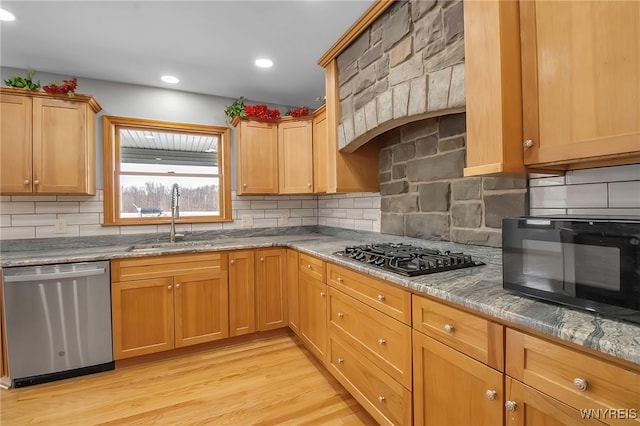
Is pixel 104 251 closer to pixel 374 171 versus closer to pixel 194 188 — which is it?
pixel 194 188

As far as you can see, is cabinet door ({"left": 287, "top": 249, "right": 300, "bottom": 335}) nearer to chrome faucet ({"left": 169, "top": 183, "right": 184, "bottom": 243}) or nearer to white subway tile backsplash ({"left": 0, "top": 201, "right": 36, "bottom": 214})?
chrome faucet ({"left": 169, "top": 183, "right": 184, "bottom": 243})

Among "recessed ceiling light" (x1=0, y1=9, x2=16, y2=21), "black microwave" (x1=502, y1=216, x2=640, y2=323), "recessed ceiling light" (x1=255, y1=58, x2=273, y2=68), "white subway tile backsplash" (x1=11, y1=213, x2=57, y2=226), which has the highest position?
"recessed ceiling light" (x1=255, y1=58, x2=273, y2=68)

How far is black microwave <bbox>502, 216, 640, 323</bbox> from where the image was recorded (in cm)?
81

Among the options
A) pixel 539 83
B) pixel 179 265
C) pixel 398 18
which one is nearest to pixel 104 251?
pixel 179 265

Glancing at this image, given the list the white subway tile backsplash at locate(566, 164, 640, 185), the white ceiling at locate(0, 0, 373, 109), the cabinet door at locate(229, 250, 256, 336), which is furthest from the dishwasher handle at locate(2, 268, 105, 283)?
the white subway tile backsplash at locate(566, 164, 640, 185)

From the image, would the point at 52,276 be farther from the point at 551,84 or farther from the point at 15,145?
the point at 551,84

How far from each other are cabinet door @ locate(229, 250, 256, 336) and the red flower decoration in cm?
148

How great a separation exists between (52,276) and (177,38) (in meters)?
2.02

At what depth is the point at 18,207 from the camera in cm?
265

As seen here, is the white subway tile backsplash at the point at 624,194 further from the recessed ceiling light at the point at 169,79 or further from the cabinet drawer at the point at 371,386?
the recessed ceiling light at the point at 169,79

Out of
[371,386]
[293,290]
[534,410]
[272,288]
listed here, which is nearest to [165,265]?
[272,288]

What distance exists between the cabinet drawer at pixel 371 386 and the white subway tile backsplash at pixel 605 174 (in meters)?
1.24

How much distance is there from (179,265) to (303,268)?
3.58 feet

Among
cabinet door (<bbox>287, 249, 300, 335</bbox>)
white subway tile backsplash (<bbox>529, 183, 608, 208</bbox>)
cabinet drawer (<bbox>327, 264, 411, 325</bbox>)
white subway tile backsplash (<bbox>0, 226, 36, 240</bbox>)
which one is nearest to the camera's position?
white subway tile backsplash (<bbox>529, 183, 608, 208</bbox>)
